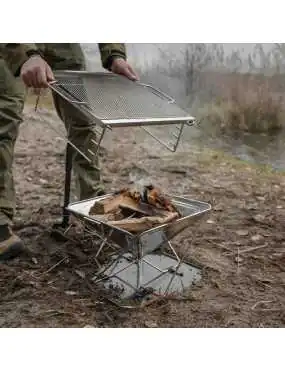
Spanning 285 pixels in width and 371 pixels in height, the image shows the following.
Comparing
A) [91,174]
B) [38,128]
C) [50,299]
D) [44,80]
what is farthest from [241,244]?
[38,128]

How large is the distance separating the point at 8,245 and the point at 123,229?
0.46 metres

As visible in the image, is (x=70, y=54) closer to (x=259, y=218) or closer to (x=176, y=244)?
(x=176, y=244)

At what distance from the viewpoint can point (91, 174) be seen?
1.89 metres

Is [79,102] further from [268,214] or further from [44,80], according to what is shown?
[268,214]

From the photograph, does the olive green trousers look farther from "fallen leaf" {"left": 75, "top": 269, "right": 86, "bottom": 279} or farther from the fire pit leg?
"fallen leaf" {"left": 75, "top": 269, "right": 86, "bottom": 279}

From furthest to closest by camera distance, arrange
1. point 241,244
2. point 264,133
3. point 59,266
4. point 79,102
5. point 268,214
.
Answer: point 264,133 → point 268,214 → point 241,244 → point 59,266 → point 79,102

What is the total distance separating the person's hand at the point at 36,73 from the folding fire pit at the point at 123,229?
3 cm

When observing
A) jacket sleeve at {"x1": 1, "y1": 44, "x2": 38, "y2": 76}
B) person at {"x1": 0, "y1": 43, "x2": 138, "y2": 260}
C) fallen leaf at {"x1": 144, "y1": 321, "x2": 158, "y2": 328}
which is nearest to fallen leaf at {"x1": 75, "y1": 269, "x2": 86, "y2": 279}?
person at {"x1": 0, "y1": 43, "x2": 138, "y2": 260}

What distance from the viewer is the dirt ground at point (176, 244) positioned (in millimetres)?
1424

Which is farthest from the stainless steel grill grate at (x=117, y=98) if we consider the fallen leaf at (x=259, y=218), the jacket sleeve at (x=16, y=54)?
the fallen leaf at (x=259, y=218)

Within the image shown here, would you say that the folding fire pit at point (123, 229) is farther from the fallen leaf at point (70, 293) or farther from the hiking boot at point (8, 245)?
the hiking boot at point (8, 245)

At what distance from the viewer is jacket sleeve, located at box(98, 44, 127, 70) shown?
69.2 inches

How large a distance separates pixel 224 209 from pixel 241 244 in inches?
12.1

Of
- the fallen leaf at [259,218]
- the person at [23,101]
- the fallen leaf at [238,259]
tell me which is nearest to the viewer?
the person at [23,101]
